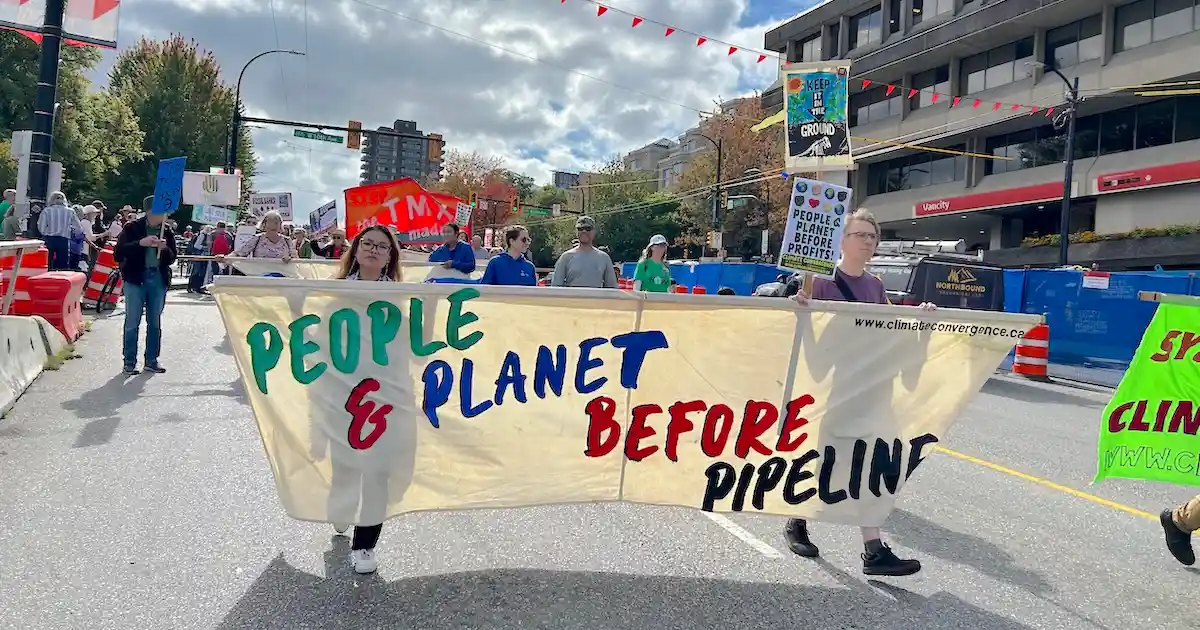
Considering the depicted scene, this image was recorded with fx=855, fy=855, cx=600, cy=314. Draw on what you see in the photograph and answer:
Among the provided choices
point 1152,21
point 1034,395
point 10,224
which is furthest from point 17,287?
point 1152,21

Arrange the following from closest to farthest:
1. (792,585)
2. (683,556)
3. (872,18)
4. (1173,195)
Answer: (792,585) < (683,556) < (1173,195) < (872,18)

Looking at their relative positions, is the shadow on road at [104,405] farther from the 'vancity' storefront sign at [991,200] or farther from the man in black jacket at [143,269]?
the 'vancity' storefront sign at [991,200]

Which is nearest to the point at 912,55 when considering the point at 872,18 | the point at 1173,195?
the point at 872,18

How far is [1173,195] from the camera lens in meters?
31.6

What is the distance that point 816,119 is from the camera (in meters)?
10.7

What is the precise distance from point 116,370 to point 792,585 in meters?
7.79

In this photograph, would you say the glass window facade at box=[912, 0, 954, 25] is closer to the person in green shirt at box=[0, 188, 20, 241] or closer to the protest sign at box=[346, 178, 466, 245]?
the protest sign at box=[346, 178, 466, 245]

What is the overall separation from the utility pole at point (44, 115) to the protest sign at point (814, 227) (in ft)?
31.1

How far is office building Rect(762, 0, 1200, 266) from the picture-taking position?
104 feet

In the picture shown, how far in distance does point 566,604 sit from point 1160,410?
3.41m

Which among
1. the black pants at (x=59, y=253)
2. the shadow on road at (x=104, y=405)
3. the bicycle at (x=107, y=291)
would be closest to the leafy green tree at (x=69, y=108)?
the bicycle at (x=107, y=291)

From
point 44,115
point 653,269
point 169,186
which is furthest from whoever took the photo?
point 44,115

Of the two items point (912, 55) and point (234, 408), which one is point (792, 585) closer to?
point (234, 408)

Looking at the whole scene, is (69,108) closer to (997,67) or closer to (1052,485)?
(1052,485)
